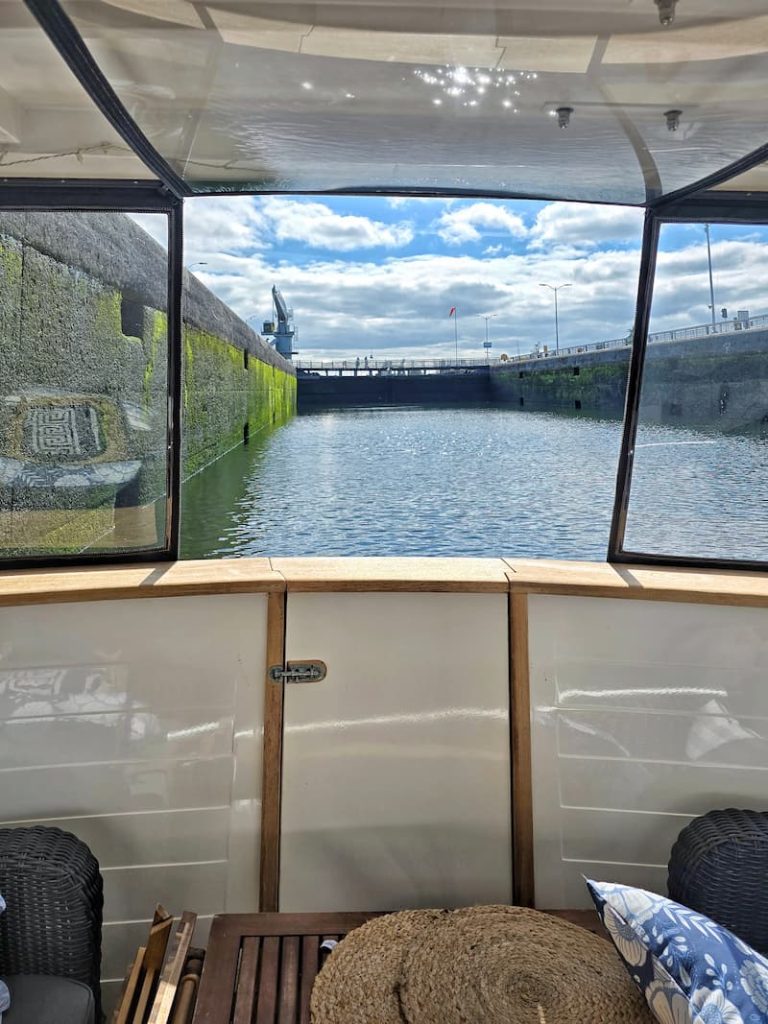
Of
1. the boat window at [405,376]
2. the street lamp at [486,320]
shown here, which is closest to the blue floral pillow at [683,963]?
the boat window at [405,376]

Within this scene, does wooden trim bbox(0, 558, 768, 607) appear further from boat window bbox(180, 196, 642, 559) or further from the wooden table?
the wooden table

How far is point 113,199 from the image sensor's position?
219 centimetres

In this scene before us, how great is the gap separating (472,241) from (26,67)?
5894 millimetres

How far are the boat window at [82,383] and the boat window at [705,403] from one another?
146cm

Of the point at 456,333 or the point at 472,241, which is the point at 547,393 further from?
the point at 472,241

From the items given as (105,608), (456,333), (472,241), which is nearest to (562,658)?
(105,608)

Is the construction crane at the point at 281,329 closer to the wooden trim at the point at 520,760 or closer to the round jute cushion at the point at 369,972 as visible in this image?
the wooden trim at the point at 520,760

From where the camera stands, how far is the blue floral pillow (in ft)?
3.66

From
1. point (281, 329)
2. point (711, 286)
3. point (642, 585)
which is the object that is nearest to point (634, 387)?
point (711, 286)

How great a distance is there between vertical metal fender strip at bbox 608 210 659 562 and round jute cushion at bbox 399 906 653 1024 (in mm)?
1211

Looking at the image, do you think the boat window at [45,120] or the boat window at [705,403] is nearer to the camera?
the boat window at [45,120]

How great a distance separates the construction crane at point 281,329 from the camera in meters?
4.05

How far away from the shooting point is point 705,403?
7.91 ft

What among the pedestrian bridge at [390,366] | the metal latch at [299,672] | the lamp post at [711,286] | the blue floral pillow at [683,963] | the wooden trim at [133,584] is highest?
the lamp post at [711,286]
